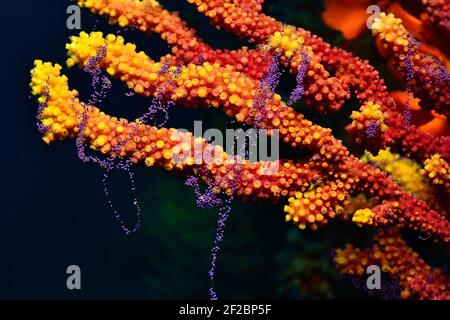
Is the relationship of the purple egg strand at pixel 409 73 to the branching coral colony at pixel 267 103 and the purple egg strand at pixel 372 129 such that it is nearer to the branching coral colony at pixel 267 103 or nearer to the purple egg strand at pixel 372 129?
the branching coral colony at pixel 267 103

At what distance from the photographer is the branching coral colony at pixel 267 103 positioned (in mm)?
2197

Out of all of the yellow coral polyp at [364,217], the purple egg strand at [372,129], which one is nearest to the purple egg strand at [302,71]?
the purple egg strand at [372,129]

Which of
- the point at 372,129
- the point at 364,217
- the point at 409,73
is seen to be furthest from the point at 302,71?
the point at 364,217

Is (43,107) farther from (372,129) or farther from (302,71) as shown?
(372,129)

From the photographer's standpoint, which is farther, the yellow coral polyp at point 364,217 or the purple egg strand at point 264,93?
the yellow coral polyp at point 364,217

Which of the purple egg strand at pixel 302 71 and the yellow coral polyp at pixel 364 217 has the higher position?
the purple egg strand at pixel 302 71

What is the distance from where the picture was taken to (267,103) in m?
2.21

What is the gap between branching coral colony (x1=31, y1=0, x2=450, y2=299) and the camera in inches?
86.5
